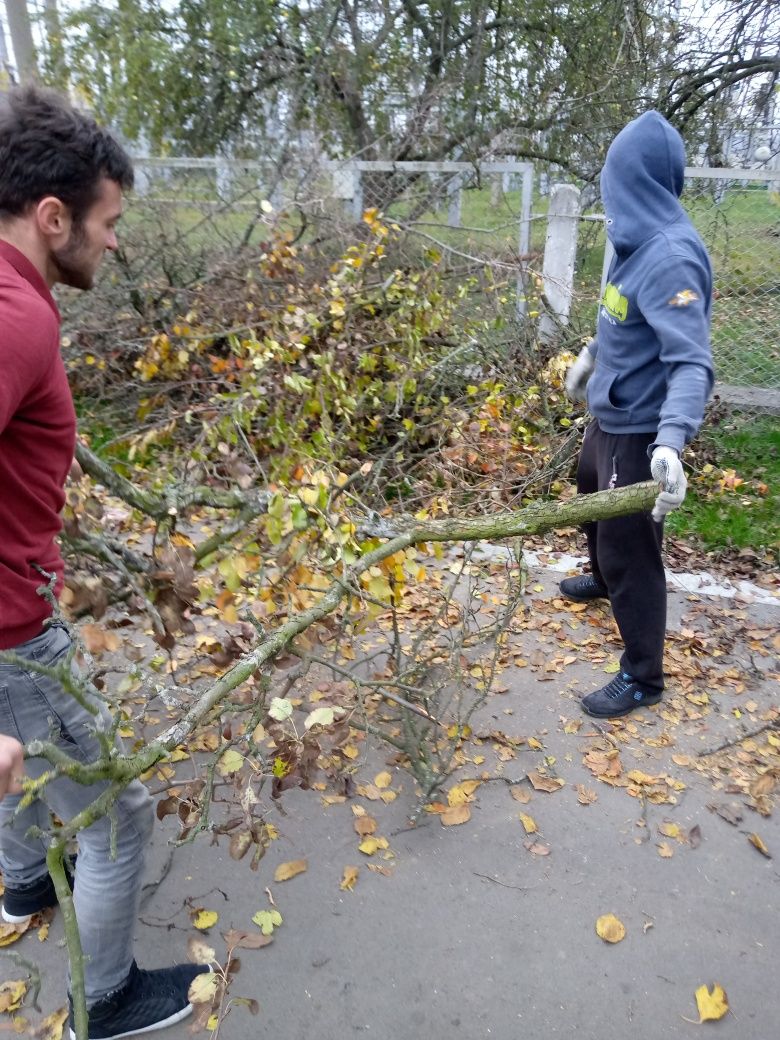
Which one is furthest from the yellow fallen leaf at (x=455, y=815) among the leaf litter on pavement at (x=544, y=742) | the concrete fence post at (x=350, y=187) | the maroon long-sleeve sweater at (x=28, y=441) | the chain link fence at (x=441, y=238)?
the concrete fence post at (x=350, y=187)

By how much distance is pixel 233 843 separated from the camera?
2133 millimetres

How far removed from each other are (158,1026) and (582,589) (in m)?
2.65

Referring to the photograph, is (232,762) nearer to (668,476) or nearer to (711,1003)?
(711,1003)

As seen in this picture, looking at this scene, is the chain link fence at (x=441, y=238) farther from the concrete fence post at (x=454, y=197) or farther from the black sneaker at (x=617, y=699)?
the black sneaker at (x=617, y=699)

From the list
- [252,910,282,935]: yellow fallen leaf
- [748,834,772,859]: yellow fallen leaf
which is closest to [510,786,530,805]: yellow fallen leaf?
[748,834,772,859]: yellow fallen leaf

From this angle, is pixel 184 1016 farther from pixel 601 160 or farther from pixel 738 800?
pixel 601 160

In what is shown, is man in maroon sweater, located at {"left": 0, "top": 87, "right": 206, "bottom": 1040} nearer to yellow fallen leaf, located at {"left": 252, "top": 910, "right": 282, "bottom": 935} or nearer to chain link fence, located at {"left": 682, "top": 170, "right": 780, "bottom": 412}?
yellow fallen leaf, located at {"left": 252, "top": 910, "right": 282, "bottom": 935}

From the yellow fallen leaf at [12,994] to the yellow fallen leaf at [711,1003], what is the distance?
1.77 meters

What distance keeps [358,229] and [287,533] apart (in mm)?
4283

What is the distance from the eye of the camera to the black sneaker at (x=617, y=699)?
3.09 metres

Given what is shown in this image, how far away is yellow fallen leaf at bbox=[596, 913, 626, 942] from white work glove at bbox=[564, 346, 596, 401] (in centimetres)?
213

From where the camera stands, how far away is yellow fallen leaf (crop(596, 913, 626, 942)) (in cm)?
221

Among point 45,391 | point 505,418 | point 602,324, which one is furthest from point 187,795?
point 505,418


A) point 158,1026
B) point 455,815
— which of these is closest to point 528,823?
point 455,815
